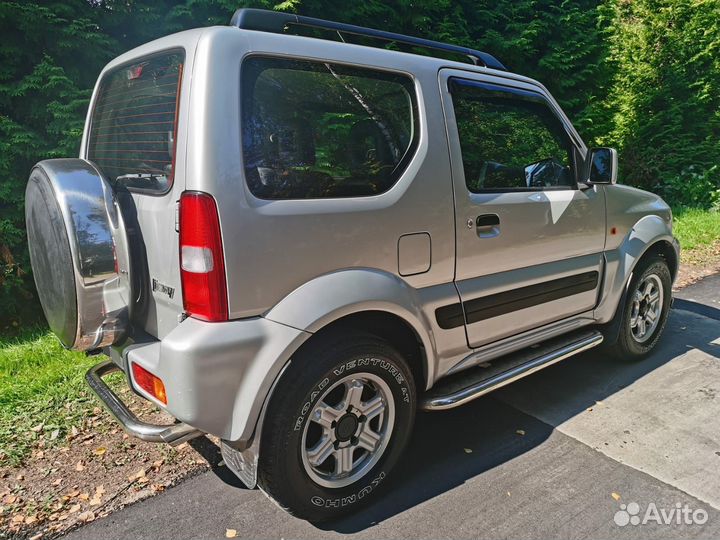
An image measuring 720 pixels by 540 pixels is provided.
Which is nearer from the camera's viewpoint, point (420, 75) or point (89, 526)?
point (89, 526)

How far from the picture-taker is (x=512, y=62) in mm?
7922

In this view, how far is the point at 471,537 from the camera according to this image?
2.36 metres

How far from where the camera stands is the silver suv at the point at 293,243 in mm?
2068

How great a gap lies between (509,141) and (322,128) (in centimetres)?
133

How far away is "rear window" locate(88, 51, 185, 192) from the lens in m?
2.27

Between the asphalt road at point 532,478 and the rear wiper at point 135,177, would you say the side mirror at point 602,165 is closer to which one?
the asphalt road at point 532,478

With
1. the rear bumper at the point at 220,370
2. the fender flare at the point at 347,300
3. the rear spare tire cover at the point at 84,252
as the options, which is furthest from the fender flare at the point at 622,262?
the rear spare tire cover at the point at 84,252

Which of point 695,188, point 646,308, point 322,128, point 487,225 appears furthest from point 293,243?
point 695,188

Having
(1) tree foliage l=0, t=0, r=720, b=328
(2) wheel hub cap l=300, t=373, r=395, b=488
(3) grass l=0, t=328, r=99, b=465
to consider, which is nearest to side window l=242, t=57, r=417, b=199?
(2) wheel hub cap l=300, t=373, r=395, b=488

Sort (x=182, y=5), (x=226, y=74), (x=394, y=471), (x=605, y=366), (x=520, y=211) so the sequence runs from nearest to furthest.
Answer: (x=226, y=74)
(x=394, y=471)
(x=520, y=211)
(x=605, y=366)
(x=182, y=5)

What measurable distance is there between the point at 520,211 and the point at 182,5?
13.3 ft

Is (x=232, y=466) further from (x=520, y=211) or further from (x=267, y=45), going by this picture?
(x=520, y=211)

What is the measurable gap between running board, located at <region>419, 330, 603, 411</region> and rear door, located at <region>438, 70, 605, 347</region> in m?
0.19

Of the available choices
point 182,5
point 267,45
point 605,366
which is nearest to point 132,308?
point 267,45
